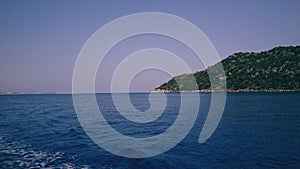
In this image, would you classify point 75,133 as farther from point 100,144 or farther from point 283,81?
point 283,81

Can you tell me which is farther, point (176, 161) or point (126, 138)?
point (126, 138)

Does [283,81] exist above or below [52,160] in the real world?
above

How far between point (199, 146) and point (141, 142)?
5.81 m

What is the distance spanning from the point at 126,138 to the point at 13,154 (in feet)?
36.1

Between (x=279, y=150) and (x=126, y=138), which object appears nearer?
(x=279, y=150)

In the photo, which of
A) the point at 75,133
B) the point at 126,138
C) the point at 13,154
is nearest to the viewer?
the point at 13,154

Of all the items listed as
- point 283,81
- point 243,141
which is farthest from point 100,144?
point 283,81

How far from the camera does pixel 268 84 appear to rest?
19050 cm

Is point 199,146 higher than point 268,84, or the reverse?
point 268,84

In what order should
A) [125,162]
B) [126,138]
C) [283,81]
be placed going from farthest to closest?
[283,81] → [126,138] → [125,162]

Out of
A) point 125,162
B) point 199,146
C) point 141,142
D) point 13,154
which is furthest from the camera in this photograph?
point 141,142

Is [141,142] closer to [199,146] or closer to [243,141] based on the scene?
[199,146]

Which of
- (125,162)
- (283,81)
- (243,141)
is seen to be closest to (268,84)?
(283,81)

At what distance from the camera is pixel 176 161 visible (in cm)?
1806
